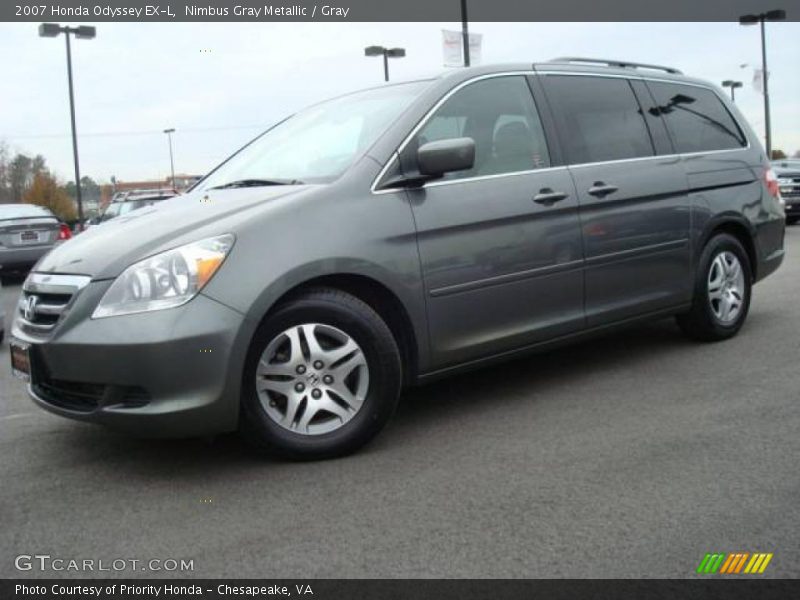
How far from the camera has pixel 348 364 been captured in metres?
3.45

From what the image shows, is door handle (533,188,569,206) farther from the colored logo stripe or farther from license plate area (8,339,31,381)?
license plate area (8,339,31,381)

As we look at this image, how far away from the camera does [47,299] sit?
3416 mm

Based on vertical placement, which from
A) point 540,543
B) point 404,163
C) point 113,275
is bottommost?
point 540,543

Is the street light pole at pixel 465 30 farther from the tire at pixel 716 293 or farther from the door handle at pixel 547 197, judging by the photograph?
the door handle at pixel 547 197

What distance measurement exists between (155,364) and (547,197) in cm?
220

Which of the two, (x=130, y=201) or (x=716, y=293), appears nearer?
(x=716, y=293)

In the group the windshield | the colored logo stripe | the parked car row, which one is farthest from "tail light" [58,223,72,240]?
the colored logo stripe

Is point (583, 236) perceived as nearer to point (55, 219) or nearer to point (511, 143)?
point (511, 143)

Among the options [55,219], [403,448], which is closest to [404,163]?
[403,448]

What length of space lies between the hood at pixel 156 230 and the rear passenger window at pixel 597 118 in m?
1.67

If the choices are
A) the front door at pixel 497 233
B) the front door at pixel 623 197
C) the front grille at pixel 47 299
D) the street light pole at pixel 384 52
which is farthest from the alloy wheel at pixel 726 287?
the street light pole at pixel 384 52

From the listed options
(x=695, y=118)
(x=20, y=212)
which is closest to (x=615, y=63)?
(x=695, y=118)

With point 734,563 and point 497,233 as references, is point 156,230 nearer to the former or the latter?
point 497,233

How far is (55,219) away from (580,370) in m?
10.9
